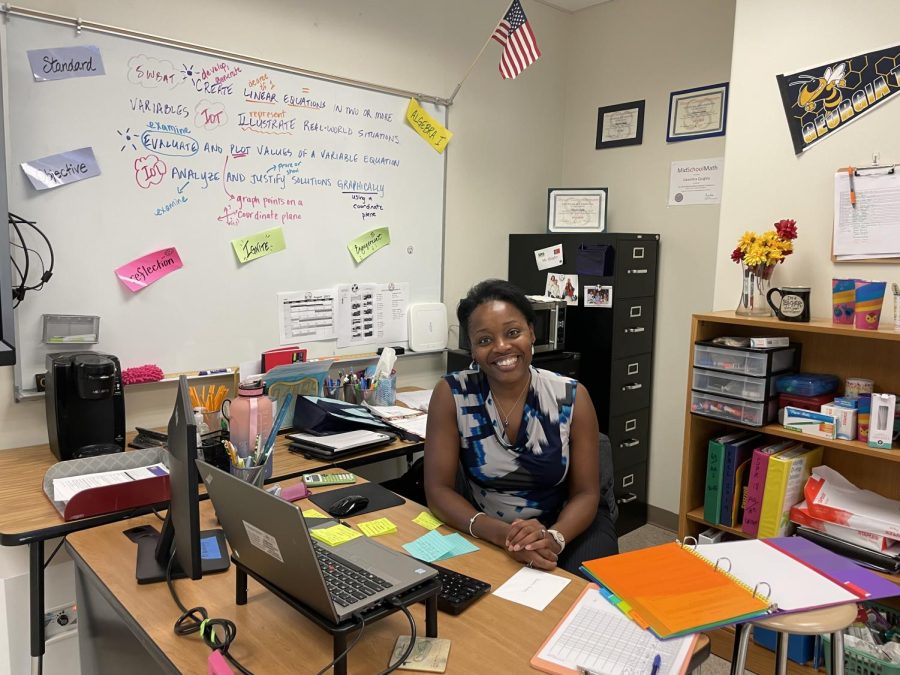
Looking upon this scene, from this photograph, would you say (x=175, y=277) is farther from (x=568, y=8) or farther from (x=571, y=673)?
(x=568, y=8)

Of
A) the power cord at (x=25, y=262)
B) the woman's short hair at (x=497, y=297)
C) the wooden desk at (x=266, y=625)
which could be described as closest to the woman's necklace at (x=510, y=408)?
the woman's short hair at (x=497, y=297)

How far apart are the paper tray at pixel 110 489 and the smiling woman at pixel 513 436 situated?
74 cm

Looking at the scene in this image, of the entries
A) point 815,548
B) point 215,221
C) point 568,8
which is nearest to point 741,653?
point 815,548

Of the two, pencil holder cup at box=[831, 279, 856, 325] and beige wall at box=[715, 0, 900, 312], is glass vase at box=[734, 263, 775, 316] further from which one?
pencil holder cup at box=[831, 279, 856, 325]

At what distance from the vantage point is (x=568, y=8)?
150 inches

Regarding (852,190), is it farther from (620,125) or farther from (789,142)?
(620,125)

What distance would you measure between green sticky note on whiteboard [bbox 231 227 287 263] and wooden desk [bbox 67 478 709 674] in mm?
1331

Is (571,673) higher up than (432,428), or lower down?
lower down

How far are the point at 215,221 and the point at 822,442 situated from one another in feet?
7.93

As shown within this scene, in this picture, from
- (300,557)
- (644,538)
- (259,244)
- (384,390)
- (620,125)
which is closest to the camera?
(300,557)

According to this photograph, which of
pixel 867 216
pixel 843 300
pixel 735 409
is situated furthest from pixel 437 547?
pixel 867 216

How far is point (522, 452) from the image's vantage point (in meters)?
1.94

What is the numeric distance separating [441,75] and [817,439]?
93.7 inches

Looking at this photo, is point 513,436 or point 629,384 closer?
point 513,436
